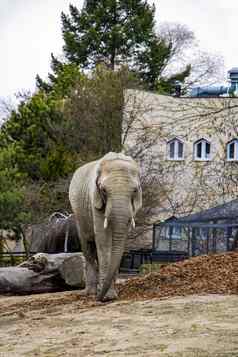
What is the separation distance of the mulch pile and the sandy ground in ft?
2.18

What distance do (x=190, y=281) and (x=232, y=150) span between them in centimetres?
2473

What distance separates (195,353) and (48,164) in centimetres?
3220

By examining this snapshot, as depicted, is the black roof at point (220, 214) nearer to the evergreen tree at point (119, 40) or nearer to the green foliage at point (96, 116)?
the green foliage at point (96, 116)

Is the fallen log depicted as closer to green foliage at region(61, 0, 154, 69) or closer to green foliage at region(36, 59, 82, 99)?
green foliage at region(36, 59, 82, 99)

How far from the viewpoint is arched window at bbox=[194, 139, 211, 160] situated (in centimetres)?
4138

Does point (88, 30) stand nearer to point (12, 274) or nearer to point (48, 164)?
point (48, 164)

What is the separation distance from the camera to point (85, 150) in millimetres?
39062

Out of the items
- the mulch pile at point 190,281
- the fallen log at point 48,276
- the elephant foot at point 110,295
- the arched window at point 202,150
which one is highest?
the arched window at point 202,150

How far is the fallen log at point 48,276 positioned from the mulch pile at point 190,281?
2.37 meters

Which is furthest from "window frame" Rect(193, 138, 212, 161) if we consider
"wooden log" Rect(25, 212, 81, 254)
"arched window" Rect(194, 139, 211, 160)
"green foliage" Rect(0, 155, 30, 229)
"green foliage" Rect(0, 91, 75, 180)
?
"green foliage" Rect(0, 155, 30, 229)

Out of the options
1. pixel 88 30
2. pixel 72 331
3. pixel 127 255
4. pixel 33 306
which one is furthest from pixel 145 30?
pixel 72 331

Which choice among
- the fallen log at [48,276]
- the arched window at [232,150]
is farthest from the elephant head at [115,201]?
A: the arched window at [232,150]

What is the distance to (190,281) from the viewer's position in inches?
563

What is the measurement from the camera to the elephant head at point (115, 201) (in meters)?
13.3
